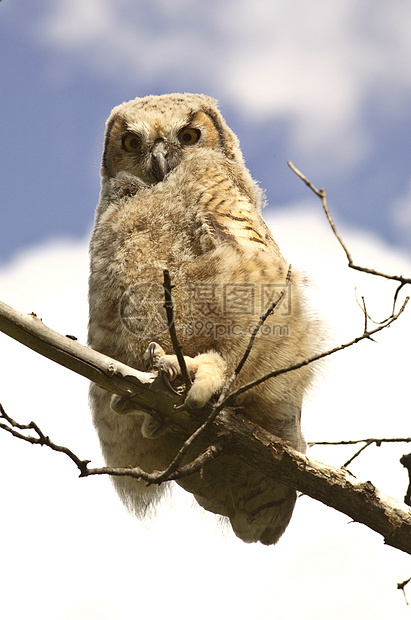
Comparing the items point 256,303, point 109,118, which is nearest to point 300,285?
point 256,303

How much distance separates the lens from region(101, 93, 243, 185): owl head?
396cm

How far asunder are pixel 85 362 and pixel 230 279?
75 cm

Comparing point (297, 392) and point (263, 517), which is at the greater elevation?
point (297, 392)

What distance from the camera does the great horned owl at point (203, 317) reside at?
9.82 feet

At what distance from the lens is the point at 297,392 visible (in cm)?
313

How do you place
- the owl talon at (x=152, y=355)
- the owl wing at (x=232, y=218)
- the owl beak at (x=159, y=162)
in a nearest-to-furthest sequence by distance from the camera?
the owl talon at (x=152, y=355)
the owl wing at (x=232, y=218)
the owl beak at (x=159, y=162)

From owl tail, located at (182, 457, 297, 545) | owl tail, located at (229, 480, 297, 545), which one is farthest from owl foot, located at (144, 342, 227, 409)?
owl tail, located at (229, 480, 297, 545)

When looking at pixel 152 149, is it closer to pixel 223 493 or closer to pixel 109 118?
pixel 109 118

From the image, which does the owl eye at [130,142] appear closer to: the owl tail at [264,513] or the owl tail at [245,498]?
the owl tail at [245,498]

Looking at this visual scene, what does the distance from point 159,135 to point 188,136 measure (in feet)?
0.67

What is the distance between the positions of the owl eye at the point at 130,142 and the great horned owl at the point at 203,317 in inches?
20.8

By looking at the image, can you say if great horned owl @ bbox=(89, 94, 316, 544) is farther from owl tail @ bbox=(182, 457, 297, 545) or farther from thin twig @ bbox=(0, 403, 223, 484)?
thin twig @ bbox=(0, 403, 223, 484)

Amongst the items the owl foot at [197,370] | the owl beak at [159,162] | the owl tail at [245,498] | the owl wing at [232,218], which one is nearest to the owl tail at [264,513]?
the owl tail at [245,498]

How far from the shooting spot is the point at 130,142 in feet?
13.6
